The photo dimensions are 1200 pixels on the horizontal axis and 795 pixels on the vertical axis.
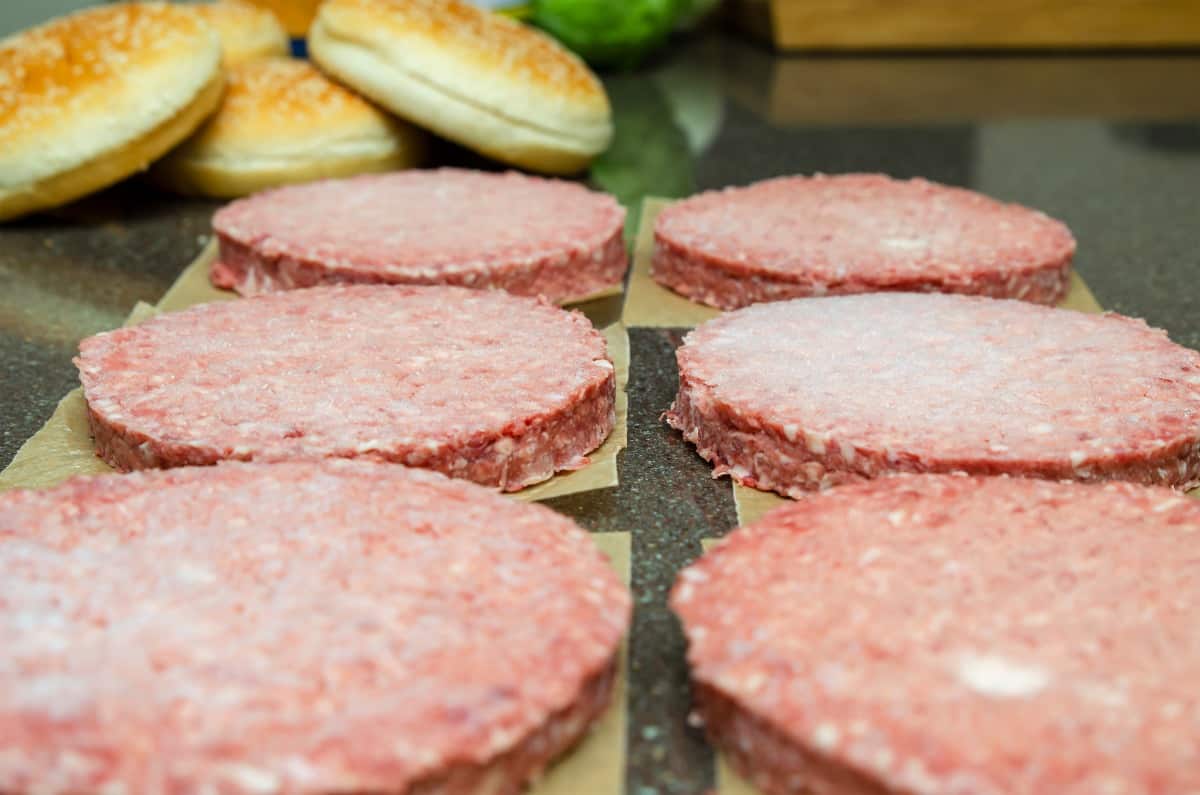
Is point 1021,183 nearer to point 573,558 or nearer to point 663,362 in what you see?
point 663,362

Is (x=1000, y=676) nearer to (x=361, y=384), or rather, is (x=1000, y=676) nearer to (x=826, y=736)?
(x=826, y=736)

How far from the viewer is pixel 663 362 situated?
2.09 metres

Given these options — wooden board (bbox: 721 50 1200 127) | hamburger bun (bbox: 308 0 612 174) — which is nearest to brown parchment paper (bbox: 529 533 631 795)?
hamburger bun (bbox: 308 0 612 174)

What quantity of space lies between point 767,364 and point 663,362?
310 mm

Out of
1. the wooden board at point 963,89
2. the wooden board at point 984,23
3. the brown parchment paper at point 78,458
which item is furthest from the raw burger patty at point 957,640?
the wooden board at point 984,23

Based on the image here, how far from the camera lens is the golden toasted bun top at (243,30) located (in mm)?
3143

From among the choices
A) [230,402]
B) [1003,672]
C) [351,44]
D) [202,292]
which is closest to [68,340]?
[202,292]

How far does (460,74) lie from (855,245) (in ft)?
2.97

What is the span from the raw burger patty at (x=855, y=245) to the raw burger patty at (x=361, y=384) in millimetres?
387

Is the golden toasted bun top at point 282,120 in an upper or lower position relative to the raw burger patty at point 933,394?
lower

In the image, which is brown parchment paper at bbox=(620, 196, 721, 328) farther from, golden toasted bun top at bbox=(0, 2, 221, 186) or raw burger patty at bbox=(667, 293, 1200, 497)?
golden toasted bun top at bbox=(0, 2, 221, 186)

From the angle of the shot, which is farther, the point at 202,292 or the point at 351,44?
the point at 351,44

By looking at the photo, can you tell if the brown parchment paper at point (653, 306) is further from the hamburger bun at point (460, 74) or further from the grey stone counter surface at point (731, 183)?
the hamburger bun at point (460, 74)

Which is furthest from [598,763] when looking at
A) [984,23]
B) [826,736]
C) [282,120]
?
[984,23]
